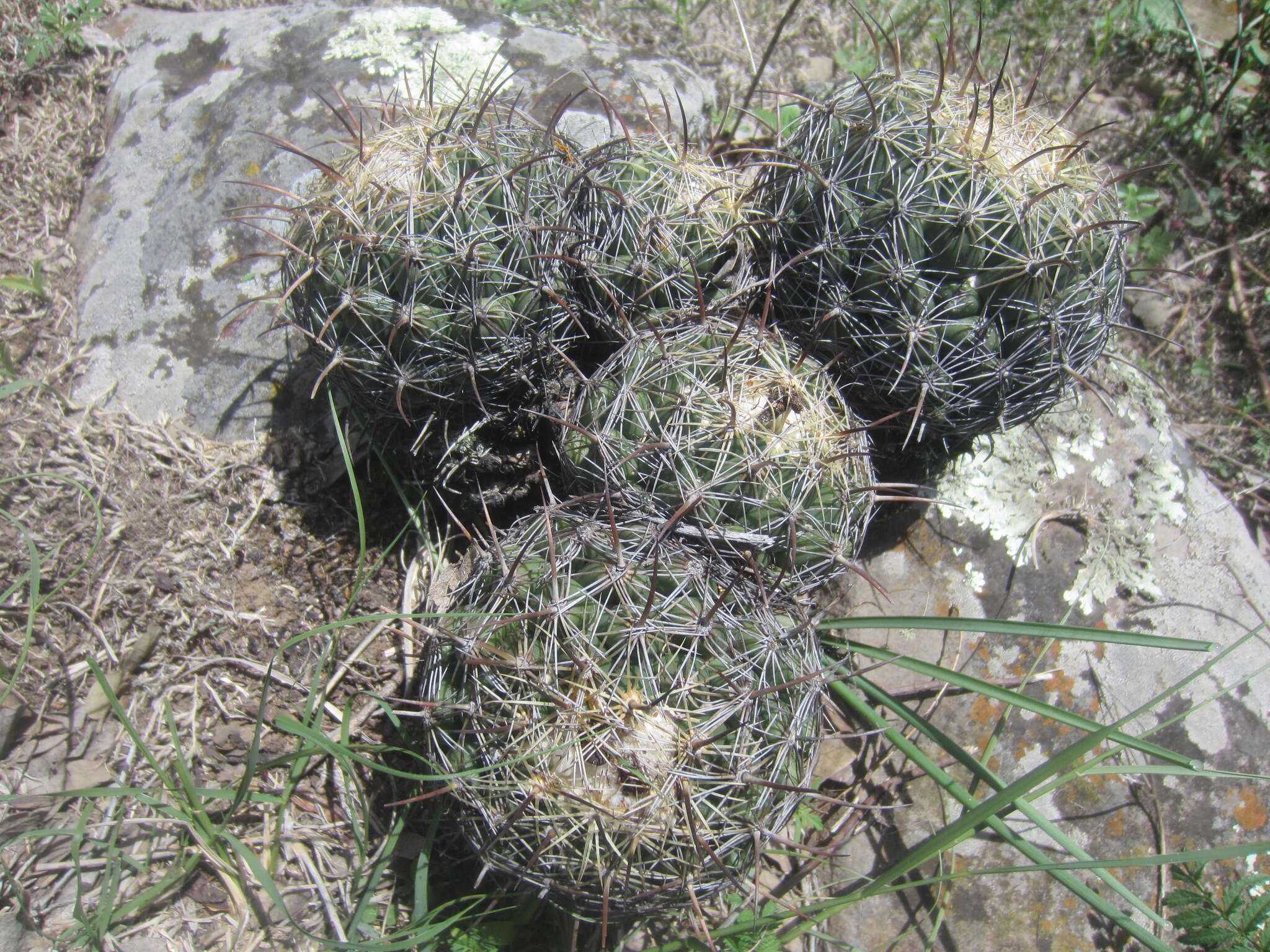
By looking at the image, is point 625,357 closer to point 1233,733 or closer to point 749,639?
point 749,639

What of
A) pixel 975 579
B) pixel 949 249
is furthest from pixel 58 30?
pixel 975 579

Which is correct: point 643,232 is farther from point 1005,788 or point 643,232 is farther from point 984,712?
point 984,712

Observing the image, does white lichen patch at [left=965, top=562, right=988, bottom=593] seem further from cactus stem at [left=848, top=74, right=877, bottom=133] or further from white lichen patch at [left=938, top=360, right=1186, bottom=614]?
cactus stem at [left=848, top=74, right=877, bottom=133]

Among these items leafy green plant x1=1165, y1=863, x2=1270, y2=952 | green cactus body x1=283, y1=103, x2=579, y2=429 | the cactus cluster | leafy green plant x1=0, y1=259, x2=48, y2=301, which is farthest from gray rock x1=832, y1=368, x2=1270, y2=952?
leafy green plant x1=0, y1=259, x2=48, y2=301

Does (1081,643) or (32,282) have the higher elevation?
(1081,643)

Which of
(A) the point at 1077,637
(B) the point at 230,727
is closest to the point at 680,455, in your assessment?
(A) the point at 1077,637

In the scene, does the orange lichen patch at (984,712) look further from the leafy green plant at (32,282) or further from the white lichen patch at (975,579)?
the leafy green plant at (32,282)

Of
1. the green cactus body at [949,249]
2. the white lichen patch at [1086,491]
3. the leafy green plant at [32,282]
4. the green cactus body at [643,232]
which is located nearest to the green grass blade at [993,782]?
the green cactus body at [949,249]
